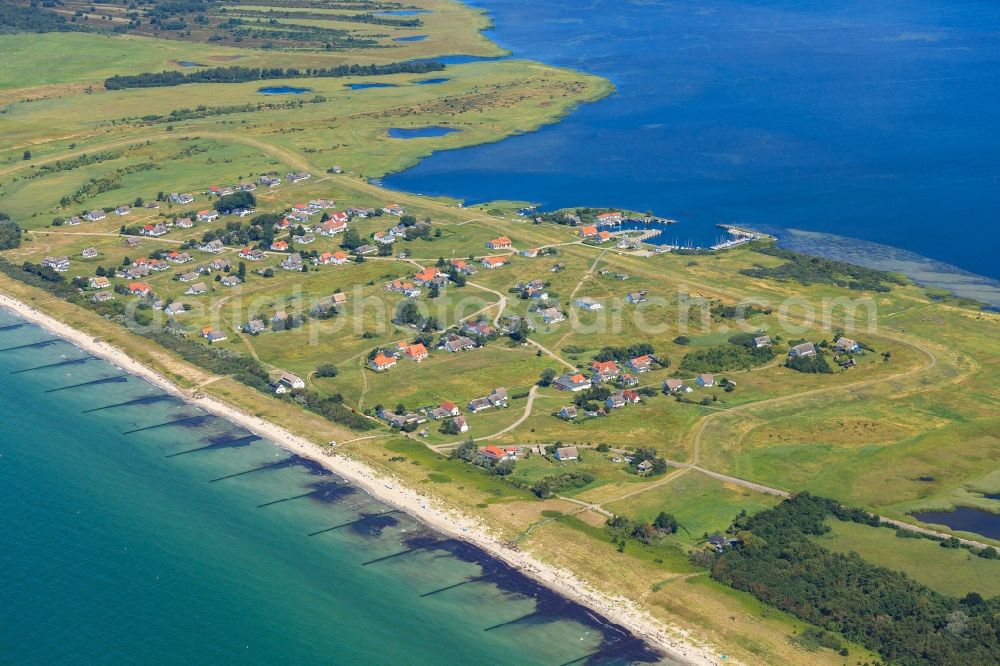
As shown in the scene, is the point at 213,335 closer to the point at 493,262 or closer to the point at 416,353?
the point at 416,353

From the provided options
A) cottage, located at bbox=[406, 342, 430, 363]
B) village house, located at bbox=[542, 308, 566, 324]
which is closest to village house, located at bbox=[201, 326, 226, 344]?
cottage, located at bbox=[406, 342, 430, 363]

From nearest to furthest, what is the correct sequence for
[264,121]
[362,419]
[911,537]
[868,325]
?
[911,537] → [362,419] → [868,325] → [264,121]

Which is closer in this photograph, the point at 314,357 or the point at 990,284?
the point at 314,357

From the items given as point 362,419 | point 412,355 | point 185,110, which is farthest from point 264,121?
point 362,419

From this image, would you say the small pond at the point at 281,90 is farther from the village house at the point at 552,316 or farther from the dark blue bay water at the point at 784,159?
→ the village house at the point at 552,316

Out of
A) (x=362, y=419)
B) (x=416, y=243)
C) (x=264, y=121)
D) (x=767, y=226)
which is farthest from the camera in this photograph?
(x=264, y=121)

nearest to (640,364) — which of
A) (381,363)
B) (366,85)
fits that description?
(381,363)

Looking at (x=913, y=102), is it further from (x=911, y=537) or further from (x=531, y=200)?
(x=911, y=537)
